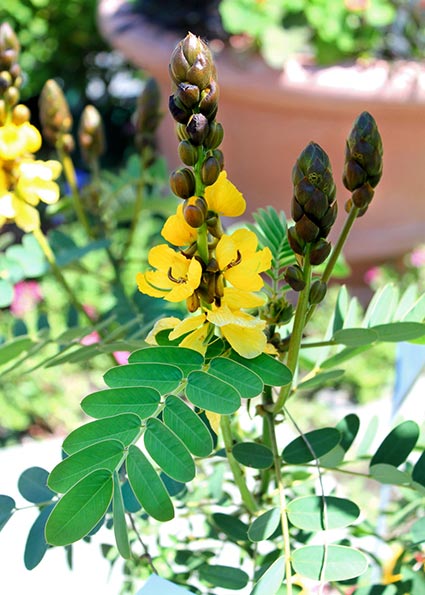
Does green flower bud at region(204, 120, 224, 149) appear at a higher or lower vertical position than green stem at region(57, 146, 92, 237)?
lower

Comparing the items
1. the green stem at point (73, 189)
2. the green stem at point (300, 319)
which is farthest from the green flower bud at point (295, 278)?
the green stem at point (73, 189)

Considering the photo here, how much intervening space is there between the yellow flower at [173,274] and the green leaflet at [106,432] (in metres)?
0.08

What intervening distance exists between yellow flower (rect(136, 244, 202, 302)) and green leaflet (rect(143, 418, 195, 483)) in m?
0.08

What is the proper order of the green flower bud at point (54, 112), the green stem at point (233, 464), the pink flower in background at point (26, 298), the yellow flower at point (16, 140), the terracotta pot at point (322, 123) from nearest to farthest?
1. the green stem at point (233, 464)
2. the yellow flower at point (16, 140)
3. the green flower bud at point (54, 112)
4. the terracotta pot at point (322, 123)
5. the pink flower in background at point (26, 298)

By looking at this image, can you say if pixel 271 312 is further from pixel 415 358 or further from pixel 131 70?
pixel 131 70

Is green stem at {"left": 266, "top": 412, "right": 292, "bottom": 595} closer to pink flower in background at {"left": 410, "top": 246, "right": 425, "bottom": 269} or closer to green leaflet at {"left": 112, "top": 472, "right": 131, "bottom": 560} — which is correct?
green leaflet at {"left": 112, "top": 472, "right": 131, "bottom": 560}

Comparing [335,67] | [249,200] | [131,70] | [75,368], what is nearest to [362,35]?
[335,67]

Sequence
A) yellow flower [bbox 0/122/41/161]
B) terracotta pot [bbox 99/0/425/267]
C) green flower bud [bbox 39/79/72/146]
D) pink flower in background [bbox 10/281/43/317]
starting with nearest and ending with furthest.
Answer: yellow flower [bbox 0/122/41/161], green flower bud [bbox 39/79/72/146], terracotta pot [bbox 99/0/425/267], pink flower in background [bbox 10/281/43/317]

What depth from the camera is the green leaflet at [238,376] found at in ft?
1.61

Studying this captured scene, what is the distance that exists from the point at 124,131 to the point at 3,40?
8.09ft

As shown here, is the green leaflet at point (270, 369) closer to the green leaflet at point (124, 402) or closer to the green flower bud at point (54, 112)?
the green leaflet at point (124, 402)

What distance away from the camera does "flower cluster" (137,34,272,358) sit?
0.45 m

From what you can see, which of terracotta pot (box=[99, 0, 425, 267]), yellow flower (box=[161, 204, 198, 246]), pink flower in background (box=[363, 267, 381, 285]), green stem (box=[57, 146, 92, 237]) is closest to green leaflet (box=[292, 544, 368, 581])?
yellow flower (box=[161, 204, 198, 246])

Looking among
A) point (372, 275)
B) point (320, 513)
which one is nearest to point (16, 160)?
point (320, 513)
